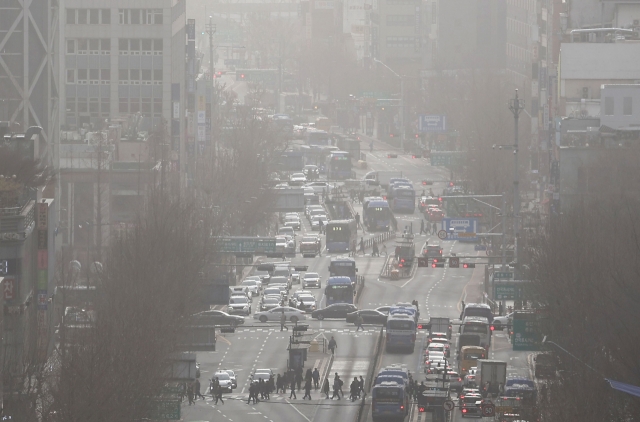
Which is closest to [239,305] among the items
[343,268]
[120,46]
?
[343,268]

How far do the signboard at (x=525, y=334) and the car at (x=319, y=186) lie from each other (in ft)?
245

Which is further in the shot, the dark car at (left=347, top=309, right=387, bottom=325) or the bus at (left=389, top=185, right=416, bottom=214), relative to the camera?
the bus at (left=389, top=185, right=416, bottom=214)

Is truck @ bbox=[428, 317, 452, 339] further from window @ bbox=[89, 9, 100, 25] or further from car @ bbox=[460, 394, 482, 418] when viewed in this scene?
window @ bbox=[89, 9, 100, 25]

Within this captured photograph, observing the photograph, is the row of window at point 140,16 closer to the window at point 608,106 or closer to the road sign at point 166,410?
the window at point 608,106

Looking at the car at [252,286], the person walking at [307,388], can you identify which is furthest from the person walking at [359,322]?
the person walking at [307,388]

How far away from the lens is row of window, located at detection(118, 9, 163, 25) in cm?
11800

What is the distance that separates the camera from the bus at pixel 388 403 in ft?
191

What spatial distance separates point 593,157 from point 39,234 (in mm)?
40838

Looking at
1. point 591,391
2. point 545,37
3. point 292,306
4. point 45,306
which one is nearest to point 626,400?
point 591,391

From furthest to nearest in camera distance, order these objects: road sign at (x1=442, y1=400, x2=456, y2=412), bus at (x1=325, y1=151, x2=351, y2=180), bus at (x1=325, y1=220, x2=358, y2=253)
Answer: bus at (x1=325, y1=151, x2=351, y2=180) < bus at (x1=325, y1=220, x2=358, y2=253) < road sign at (x1=442, y1=400, x2=456, y2=412)

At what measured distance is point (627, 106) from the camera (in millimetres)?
98812

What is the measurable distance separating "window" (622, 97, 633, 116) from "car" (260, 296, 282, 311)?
25269mm

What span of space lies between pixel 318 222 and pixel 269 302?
35263 millimetres

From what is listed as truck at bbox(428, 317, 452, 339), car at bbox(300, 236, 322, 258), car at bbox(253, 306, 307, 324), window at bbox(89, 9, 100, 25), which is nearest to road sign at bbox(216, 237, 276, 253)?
car at bbox(253, 306, 307, 324)
